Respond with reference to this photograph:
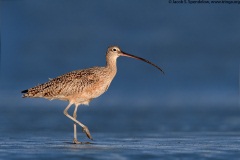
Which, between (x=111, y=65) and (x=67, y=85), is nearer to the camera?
(x=67, y=85)

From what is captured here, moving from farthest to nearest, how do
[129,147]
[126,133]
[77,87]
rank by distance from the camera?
[126,133]
[77,87]
[129,147]

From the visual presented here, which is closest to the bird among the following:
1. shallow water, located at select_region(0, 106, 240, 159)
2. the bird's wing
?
the bird's wing

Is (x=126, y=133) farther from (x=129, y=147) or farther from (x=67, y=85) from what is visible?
(x=129, y=147)

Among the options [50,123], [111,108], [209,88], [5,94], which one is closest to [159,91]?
[209,88]

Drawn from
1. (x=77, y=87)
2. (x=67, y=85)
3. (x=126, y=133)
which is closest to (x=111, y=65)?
(x=77, y=87)

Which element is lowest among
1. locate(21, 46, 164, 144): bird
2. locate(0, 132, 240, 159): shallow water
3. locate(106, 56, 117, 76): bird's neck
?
locate(0, 132, 240, 159): shallow water

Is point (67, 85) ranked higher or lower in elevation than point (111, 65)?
lower

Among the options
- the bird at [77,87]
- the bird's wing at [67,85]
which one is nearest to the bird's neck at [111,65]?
the bird at [77,87]

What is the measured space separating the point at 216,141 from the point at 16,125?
5.70 meters

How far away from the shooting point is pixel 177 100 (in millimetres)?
30000

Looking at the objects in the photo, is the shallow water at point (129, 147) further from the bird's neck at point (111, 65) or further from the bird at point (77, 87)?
the bird's neck at point (111, 65)

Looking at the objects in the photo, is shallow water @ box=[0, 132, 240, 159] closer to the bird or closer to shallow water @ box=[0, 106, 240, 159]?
shallow water @ box=[0, 106, 240, 159]

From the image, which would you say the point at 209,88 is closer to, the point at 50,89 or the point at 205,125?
the point at 205,125

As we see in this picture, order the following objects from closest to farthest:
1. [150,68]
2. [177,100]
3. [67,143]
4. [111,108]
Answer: [67,143] → [111,108] → [177,100] → [150,68]
